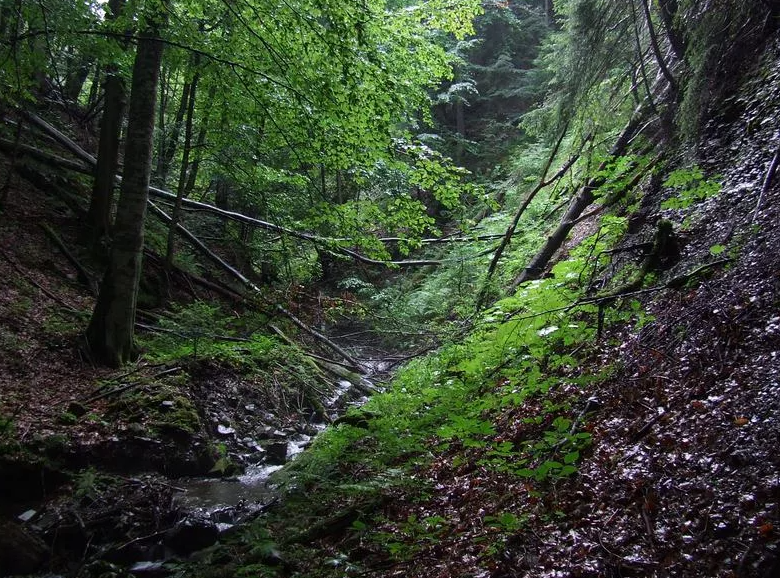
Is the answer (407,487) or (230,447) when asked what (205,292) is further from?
(407,487)

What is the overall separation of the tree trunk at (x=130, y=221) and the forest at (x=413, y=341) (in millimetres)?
34

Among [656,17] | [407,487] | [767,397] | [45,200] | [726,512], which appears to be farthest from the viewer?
[45,200]

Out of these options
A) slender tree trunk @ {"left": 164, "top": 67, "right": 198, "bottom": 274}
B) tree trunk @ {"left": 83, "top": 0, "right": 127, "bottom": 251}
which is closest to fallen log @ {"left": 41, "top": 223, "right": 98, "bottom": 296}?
tree trunk @ {"left": 83, "top": 0, "right": 127, "bottom": 251}

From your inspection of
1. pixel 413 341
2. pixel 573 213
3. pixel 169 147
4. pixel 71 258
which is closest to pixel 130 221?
pixel 71 258

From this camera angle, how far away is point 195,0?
6.99 meters

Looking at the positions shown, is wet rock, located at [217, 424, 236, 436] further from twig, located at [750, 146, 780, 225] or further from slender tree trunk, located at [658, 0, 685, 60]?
slender tree trunk, located at [658, 0, 685, 60]

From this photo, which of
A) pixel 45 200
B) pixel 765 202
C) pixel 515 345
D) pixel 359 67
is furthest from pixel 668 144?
pixel 45 200

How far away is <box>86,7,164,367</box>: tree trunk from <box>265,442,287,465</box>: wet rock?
2845 millimetres

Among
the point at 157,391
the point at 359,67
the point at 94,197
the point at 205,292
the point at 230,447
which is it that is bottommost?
the point at 230,447

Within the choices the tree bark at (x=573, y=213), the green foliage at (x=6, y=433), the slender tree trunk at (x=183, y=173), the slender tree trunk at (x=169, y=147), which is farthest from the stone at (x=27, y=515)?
the slender tree trunk at (x=169, y=147)

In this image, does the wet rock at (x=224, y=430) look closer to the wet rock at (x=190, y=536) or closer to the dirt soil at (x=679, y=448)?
the wet rock at (x=190, y=536)

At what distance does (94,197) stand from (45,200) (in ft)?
6.95

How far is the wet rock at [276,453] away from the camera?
774cm

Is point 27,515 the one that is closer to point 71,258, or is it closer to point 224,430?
point 224,430
